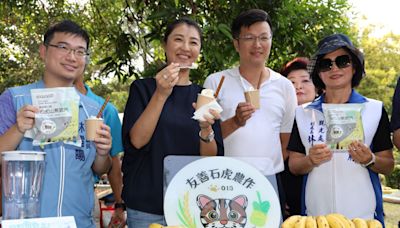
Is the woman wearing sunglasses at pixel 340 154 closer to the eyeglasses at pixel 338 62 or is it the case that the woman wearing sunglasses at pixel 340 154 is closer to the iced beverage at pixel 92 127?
the eyeglasses at pixel 338 62

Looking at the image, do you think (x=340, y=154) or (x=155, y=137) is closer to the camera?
(x=155, y=137)

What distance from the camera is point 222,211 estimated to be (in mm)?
2406

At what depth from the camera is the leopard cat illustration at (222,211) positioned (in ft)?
7.82

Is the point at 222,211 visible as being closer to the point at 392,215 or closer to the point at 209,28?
the point at 209,28

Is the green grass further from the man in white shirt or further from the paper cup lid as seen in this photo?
the paper cup lid

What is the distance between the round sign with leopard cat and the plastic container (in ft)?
2.30

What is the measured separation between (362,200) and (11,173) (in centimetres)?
219

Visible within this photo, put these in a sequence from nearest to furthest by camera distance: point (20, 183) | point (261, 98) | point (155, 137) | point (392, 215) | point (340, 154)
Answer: point (20, 183) → point (155, 137) → point (340, 154) → point (261, 98) → point (392, 215)

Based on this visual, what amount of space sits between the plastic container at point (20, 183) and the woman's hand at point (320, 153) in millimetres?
1621

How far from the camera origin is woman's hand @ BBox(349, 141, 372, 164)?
106 inches

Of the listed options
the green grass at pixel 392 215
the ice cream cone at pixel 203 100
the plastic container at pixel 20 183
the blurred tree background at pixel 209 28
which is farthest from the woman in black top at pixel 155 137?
the green grass at pixel 392 215

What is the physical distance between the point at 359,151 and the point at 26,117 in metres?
2.00

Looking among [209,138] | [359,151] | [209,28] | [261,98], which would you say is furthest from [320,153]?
[209,28]

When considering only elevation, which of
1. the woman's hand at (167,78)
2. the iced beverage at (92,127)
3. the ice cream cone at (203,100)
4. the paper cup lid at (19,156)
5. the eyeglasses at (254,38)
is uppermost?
the eyeglasses at (254,38)
